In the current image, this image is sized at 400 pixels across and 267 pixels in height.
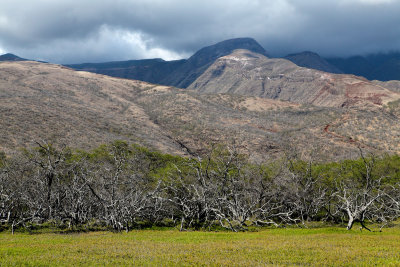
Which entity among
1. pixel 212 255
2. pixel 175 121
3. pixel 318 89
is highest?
pixel 318 89

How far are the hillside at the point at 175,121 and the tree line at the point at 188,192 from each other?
15046 millimetres

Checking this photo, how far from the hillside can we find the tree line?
15046mm

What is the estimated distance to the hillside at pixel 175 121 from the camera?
55072 mm

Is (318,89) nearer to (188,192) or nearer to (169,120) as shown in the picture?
(169,120)

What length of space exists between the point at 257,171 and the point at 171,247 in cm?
1826

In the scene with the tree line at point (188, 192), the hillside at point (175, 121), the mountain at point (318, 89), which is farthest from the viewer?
the mountain at point (318, 89)

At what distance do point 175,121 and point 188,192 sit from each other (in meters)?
47.2

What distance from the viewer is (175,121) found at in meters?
74.1

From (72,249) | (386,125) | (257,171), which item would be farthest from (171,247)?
(386,125)

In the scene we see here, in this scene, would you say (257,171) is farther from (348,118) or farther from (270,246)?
(348,118)

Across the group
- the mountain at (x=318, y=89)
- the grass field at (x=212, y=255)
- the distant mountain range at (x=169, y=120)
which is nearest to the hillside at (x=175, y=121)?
the distant mountain range at (x=169, y=120)

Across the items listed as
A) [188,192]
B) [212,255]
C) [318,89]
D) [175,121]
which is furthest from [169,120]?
[318,89]

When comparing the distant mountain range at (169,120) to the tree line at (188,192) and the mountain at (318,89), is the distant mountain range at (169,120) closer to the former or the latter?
the tree line at (188,192)

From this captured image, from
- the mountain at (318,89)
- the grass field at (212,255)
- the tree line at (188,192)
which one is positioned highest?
the mountain at (318,89)
